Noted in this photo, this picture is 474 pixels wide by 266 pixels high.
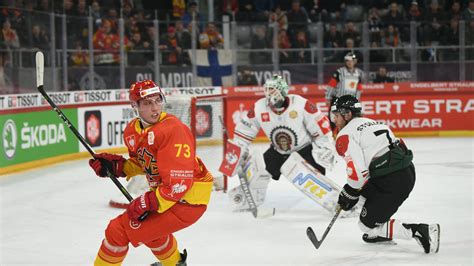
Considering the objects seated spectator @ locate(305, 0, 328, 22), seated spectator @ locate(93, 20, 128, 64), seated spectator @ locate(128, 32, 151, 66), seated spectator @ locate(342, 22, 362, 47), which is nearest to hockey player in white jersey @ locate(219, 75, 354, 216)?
seated spectator @ locate(93, 20, 128, 64)

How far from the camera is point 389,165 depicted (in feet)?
17.2

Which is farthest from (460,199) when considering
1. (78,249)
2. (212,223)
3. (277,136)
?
(78,249)

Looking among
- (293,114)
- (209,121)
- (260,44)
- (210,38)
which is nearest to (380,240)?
(293,114)

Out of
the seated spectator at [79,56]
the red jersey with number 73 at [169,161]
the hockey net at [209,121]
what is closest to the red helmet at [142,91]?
the red jersey with number 73 at [169,161]

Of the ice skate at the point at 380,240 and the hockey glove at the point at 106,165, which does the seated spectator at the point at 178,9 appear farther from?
the hockey glove at the point at 106,165

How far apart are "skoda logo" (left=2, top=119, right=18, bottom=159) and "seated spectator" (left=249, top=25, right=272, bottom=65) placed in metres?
4.82

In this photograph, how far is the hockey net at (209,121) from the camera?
820cm

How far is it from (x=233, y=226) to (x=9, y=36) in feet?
15.2

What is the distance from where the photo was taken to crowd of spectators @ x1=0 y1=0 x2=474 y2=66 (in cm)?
1127

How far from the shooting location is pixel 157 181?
4055mm

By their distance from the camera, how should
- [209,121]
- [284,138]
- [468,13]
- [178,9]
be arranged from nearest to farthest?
[284,138], [209,121], [468,13], [178,9]

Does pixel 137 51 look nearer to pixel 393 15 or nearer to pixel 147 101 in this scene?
pixel 393 15

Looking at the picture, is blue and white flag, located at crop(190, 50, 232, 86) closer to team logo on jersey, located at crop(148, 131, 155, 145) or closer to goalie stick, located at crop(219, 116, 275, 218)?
goalie stick, located at crop(219, 116, 275, 218)

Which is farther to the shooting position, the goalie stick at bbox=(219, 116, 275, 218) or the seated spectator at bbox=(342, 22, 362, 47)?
the seated spectator at bbox=(342, 22, 362, 47)
